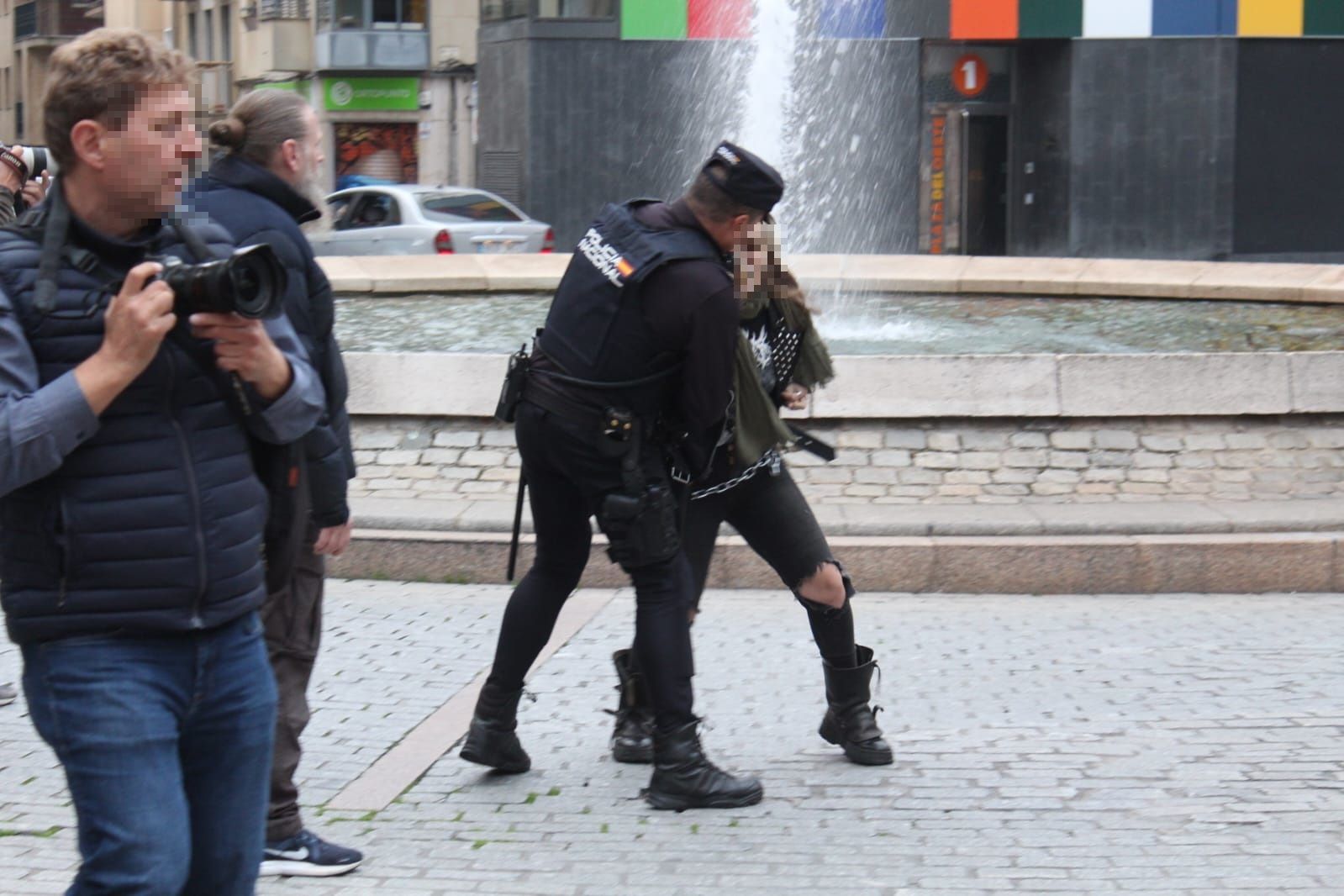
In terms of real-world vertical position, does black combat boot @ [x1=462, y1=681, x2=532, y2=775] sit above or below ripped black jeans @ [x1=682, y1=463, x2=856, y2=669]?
below

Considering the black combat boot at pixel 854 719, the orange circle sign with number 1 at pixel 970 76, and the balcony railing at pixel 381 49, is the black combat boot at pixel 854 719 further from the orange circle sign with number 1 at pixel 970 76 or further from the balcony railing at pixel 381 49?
the balcony railing at pixel 381 49

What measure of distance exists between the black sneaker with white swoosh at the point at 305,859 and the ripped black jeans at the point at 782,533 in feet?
4.44

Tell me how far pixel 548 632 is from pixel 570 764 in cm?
46

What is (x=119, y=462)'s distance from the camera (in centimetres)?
262

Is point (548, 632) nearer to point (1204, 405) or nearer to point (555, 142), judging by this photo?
point (1204, 405)

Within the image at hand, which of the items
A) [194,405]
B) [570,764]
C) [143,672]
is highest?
[194,405]

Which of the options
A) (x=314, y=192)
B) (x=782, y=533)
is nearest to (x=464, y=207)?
(x=782, y=533)

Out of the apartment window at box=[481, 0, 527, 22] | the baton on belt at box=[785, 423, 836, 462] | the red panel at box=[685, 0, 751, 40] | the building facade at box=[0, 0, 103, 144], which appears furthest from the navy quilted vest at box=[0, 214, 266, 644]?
the building facade at box=[0, 0, 103, 144]

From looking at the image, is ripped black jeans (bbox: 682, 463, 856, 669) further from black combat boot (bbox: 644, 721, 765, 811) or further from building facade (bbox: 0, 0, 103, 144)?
building facade (bbox: 0, 0, 103, 144)

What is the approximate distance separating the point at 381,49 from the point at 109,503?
115ft

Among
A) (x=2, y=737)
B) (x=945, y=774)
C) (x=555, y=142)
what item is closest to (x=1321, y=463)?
(x=945, y=774)

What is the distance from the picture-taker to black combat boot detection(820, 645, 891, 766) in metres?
5.13

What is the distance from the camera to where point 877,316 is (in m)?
12.1

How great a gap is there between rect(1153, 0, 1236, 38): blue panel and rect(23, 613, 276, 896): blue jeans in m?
27.2
